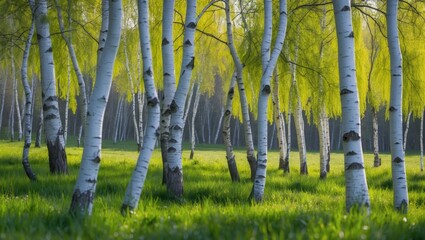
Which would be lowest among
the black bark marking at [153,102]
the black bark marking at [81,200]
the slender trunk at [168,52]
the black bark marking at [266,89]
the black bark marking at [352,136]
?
the black bark marking at [81,200]

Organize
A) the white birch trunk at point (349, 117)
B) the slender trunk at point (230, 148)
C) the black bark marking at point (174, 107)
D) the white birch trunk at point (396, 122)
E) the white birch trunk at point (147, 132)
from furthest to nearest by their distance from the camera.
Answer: the slender trunk at point (230, 148) → the black bark marking at point (174, 107) → the white birch trunk at point (396, 122) → the white birch trunk at point (349, 117) → the white birch trunk at point (147, 132)

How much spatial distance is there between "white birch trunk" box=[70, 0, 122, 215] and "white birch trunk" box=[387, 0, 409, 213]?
389 cm

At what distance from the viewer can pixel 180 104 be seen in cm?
602

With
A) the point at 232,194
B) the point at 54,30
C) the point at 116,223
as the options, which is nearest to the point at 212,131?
the point at 54,30

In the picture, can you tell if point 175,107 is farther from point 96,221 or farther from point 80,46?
point 80,46

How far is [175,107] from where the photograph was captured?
6.10m

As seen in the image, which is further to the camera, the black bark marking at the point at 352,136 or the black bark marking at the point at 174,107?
the black bark marking at the point at 174,107

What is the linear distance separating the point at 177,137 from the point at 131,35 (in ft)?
33.5

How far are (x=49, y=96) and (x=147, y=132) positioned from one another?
4934 millimetres

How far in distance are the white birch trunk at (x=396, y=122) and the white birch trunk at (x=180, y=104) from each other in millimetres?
2857

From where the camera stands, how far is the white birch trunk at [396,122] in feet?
18.7

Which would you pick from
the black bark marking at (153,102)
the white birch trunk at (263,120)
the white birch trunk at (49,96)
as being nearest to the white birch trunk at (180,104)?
the black bark marking at (153,102)

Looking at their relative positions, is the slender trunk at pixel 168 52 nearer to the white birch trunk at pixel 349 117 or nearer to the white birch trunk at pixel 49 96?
the white birch trunk at pixel 349 117

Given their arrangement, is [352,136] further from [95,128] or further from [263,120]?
[95,128]
